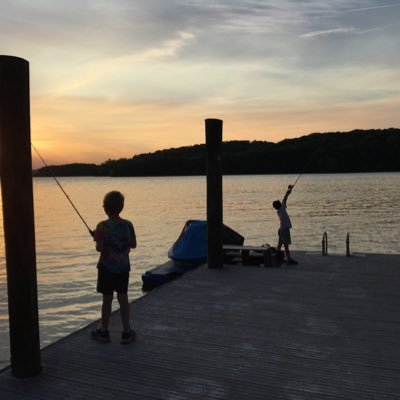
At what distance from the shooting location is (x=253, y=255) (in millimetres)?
10445

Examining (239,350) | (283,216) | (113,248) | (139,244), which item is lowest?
(139,244)

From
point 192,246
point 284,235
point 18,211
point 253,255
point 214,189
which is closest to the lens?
point 18,211

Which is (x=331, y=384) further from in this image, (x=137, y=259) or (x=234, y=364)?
(x=137, y=259)

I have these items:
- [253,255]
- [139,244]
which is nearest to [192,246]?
[253,255]

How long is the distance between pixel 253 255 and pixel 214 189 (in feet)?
7.11

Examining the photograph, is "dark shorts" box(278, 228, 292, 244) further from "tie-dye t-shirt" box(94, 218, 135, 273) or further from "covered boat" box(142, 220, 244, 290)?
"tie-dye t-shirt" box(94, 218, 135, 273)

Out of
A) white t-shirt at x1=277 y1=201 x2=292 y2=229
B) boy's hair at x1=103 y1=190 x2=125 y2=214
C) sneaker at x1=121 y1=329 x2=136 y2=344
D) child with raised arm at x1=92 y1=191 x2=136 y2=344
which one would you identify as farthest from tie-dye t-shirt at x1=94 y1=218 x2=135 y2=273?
white t-shirt at x1=277 y1=201 x2=292 y2=229

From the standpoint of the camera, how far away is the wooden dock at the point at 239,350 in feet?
13.8

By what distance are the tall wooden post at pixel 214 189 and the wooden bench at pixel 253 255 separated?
0.95 metres

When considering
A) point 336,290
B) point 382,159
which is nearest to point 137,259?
point 336,290

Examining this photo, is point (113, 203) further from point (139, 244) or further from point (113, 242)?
point (139, 244)

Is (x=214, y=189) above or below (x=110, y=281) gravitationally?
above

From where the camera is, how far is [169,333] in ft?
18.7

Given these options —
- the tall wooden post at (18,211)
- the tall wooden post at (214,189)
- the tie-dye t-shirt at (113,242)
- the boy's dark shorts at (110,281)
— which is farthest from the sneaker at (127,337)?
the tall wooden post at (214,189)
